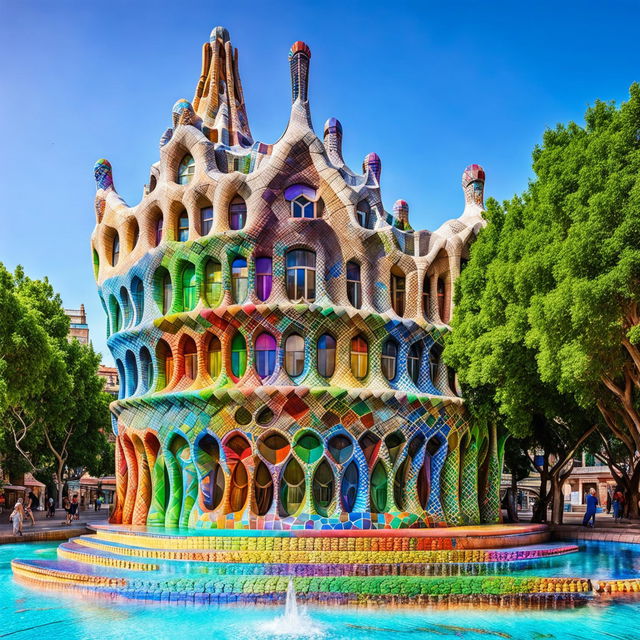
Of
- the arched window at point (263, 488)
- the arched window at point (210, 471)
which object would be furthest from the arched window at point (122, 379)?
the arched window at point (263, 488)

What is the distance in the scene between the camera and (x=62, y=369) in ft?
125

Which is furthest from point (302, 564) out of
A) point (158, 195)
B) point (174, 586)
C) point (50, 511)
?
point (50, 511)

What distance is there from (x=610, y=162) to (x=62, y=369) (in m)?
27.1

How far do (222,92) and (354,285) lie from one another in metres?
12.8

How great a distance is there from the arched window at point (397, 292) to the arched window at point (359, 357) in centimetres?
250

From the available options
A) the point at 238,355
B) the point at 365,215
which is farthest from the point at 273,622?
the point at 365,215

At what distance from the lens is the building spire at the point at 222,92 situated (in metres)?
34.5

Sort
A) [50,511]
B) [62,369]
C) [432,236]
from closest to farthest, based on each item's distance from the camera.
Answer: [432,236] < [62,369] < [50,511]

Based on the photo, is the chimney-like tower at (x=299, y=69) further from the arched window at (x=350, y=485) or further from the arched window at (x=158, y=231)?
the arched window at (x=350, y=485)

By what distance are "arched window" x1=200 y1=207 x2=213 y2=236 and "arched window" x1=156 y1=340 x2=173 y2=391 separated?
4.43 m

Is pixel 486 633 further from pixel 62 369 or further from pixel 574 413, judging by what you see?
pixel 62 369

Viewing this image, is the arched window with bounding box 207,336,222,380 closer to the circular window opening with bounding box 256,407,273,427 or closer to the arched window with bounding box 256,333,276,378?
the arched window with bounding box 256,333,276,378

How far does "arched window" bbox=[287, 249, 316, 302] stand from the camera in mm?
28220

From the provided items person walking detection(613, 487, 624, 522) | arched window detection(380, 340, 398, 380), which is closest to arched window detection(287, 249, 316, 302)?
arched window detection(380, 340, 398, 380)
